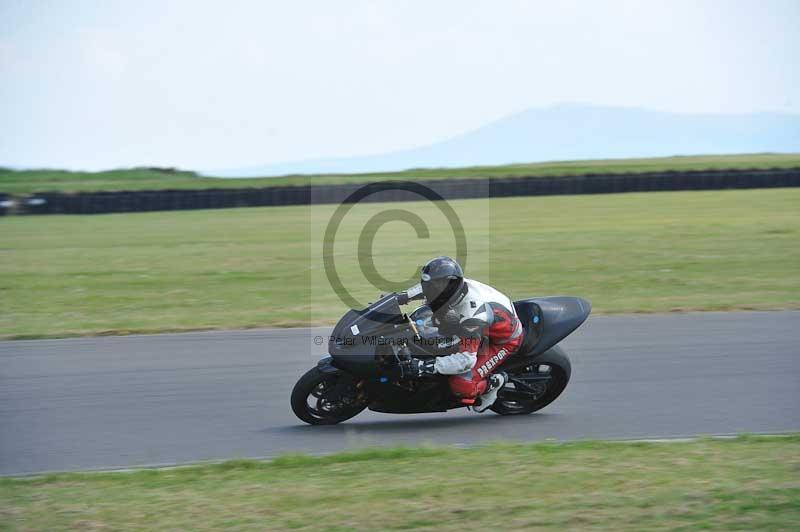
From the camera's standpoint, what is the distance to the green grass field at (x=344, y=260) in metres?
13.1

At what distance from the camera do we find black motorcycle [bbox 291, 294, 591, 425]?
6977 millimetres

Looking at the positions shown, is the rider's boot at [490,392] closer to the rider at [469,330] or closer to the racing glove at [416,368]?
the rider at [469,330]

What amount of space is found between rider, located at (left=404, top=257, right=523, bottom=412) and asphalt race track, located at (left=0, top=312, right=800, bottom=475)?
37 cm

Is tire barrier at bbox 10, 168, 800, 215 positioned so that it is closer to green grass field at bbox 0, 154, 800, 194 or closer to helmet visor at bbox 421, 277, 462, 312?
green grass field at bbox 0, 154, 800, 194

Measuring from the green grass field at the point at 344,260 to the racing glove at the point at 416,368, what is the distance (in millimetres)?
5170

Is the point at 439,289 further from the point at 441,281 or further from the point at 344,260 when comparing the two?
the point at 344,260

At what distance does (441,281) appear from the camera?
6.94 meters

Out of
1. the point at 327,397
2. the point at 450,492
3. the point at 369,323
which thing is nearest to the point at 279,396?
the point at 327,397

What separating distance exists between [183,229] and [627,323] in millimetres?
17322

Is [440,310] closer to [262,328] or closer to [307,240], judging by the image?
[262,328]

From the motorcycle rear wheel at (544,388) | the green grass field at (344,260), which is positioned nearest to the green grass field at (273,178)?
the green grass field at (344,260)

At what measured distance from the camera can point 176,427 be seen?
23.9ft

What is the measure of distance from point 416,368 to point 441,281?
29.8 inches

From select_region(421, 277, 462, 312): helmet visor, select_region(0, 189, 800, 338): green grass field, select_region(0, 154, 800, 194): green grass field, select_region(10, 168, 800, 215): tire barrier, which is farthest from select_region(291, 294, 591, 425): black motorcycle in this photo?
select_region(0, 154, 800, 194): green grass field
